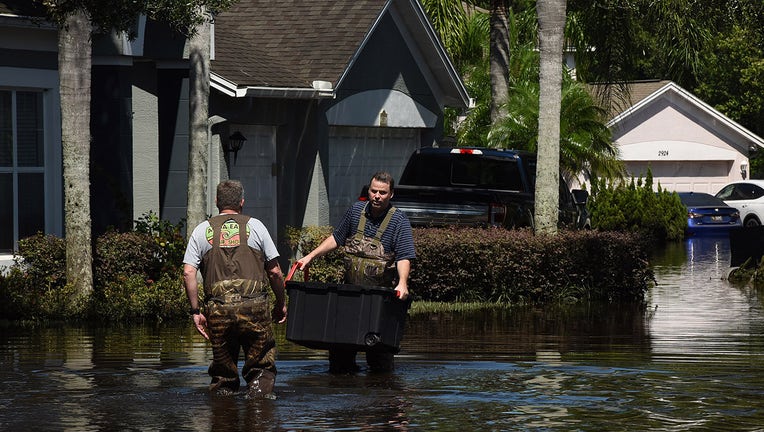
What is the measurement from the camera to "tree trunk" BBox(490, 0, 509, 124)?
29.7 m

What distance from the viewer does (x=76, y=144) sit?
671 inches

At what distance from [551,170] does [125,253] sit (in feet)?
19.8

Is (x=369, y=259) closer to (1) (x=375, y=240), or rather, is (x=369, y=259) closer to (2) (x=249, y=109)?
(1) (x=375, y=240)

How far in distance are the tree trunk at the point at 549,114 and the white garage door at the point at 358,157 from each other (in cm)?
569

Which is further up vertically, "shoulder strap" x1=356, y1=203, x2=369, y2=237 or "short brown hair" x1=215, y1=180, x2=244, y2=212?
"short brown hair" x1=215, y1=180, x2=244, y2=212

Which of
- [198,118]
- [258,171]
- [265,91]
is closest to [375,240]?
[198,118]

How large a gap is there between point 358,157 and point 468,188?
197 inches

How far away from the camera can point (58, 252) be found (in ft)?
57.8

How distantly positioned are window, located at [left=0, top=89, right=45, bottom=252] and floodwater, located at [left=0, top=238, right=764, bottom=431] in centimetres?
267

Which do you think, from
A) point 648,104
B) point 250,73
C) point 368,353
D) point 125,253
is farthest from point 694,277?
point 648,104

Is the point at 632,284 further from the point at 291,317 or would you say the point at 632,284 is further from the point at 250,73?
the point at 291,317

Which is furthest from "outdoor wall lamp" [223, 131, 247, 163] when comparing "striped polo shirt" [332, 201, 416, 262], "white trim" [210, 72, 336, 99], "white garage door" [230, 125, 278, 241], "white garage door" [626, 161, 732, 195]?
"white garage door" [626, 161, 732, 195]

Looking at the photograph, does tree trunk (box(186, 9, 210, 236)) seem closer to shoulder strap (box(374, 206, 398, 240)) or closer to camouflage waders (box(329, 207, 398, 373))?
camouflage waders (box(329, 207, 398, 373))

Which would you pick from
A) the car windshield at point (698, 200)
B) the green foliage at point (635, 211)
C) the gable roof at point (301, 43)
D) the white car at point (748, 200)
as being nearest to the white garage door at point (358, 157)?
the gable roof at point (301, 43)
